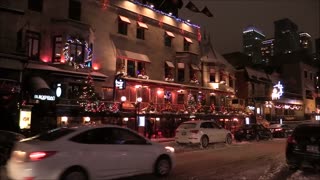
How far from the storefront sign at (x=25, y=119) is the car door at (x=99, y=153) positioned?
15176 millimetres

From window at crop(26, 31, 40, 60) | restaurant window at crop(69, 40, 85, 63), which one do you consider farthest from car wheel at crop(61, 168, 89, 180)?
restaurant window at crop(69, 40, 85, 63)

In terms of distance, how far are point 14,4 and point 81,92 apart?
7421 mm

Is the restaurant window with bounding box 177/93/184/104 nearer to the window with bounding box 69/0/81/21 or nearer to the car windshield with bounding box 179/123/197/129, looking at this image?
the window with bounding box 69/0/81/21

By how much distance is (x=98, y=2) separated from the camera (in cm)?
3033

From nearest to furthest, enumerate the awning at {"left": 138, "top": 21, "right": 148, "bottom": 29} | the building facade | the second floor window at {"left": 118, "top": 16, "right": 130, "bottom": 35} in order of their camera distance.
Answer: the building facade, the second floor window at {"left": 118, "top": 16, "right": 130, "bottom": 35}, the awning at {"left": 138, "top": 21, "right": 148, "bottom": 29}

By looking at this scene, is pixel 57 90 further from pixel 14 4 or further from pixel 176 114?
pixel 176 114

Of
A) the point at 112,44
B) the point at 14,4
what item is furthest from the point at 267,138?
the point at 14,4

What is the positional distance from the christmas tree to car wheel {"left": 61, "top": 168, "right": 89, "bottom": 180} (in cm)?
1718

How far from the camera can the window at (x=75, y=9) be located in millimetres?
28141

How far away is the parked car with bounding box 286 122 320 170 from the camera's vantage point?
11.9 meters

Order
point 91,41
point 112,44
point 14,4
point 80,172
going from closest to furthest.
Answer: point 80,172 → point 14,4 → point 91,41 → point 112,44

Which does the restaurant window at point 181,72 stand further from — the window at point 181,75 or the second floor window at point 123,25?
the second floor window at point 123,25

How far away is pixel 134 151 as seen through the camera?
416 inches

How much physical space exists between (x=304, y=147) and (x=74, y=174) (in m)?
7.60
